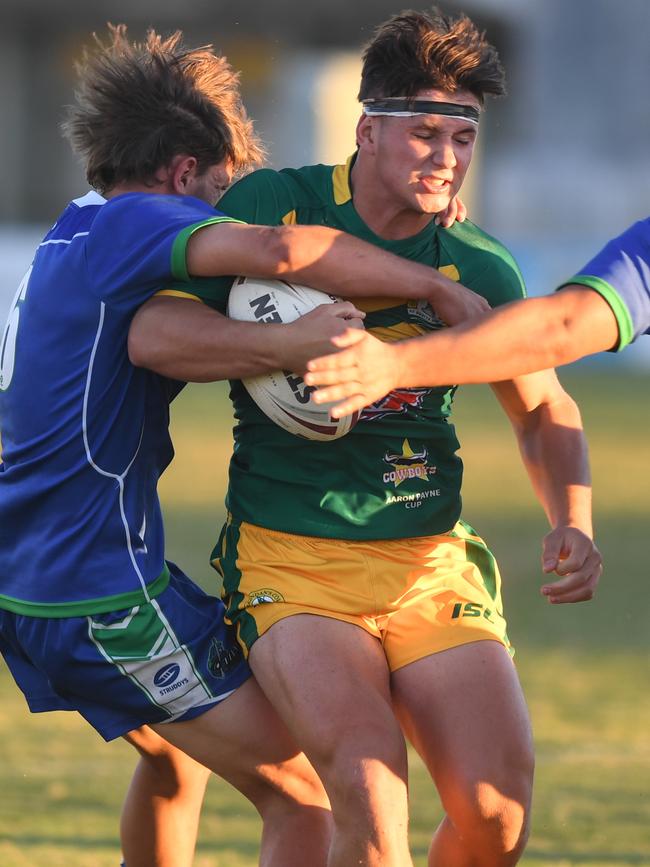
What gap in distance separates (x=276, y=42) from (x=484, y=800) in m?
35.6

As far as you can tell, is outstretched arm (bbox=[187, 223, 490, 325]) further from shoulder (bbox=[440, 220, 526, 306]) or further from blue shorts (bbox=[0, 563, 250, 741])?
blue shorts (bbox=[0, 563, 250, 741])

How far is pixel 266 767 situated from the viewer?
14.1 ft

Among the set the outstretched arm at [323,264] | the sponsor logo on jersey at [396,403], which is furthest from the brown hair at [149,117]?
the sponsor logo on jersey at [396,403]

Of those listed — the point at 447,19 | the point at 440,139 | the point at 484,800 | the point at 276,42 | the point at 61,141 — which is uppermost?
the point at 447,19

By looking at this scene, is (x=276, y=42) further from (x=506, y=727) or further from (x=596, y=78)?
(x=506, y=727)

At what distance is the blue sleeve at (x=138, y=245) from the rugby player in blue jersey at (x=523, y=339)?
20.2 inches

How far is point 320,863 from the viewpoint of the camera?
431 centimetres

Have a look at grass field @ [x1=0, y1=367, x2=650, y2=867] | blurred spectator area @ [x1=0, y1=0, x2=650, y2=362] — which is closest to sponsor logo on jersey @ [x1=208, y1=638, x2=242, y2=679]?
grass field @ [x1=0, y1=367, x2=650, y2=867]

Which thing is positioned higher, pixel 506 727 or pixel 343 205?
pixel 343 205

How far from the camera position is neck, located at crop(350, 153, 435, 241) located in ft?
14.4

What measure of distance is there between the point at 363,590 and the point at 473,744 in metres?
0.52

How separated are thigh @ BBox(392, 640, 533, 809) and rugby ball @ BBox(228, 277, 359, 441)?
71cm

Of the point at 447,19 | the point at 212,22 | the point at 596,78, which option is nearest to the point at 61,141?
the point at 212,22

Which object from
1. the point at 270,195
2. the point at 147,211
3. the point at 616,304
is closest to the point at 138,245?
the point at 147,211
